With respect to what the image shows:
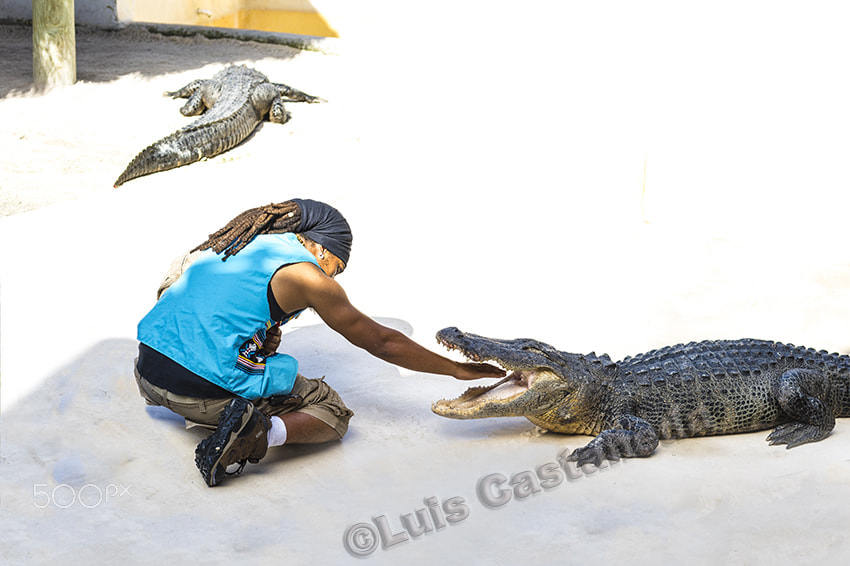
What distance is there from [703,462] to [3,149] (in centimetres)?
674

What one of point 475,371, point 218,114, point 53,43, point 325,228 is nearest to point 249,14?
point 53,43

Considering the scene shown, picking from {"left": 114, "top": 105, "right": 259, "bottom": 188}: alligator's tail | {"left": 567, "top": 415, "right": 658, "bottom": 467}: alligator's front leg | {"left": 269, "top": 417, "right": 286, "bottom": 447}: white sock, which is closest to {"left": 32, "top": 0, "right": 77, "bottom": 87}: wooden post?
{"left": 114, "top": 105, "right": 259, "bottom": 188}: alligator's tail

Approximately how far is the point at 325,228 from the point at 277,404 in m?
0.68

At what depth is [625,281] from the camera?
15.0ft

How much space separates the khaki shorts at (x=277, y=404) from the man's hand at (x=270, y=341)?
168 millimetres

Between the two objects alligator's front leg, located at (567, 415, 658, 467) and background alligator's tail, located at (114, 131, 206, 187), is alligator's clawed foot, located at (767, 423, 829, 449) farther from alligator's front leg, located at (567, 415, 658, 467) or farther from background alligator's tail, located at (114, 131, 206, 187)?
background alligator's tail, located at (114, 131, 206, 187)

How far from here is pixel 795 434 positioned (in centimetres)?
304

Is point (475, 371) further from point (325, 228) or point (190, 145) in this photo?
point (190, 145)

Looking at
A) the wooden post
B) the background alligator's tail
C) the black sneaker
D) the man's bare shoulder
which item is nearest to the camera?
the black sneaker

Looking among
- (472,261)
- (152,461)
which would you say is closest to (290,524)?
(152,461)

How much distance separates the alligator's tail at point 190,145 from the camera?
21.8 feet

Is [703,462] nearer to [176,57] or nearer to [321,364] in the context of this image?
[321,364]

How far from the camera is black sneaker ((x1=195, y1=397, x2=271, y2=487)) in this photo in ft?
8.47

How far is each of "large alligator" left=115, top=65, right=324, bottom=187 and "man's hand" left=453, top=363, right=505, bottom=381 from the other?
177 inches
